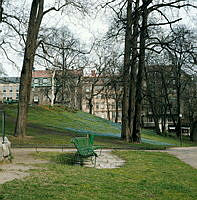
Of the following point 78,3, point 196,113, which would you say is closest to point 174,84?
point 196,113

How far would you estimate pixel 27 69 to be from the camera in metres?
18.0

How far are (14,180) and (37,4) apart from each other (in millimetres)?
13685

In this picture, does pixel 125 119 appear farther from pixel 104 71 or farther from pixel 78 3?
pixel 104 71

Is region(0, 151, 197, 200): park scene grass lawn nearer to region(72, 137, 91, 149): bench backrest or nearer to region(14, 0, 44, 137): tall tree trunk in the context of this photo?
region(72, 137, 91, 149): bench backrest

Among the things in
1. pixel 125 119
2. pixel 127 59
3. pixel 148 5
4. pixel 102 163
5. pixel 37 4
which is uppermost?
pixel 148 5

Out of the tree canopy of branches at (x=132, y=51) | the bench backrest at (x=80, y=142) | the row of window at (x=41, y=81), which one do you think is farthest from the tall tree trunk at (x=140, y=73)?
the row of window at (x=41, y=81)

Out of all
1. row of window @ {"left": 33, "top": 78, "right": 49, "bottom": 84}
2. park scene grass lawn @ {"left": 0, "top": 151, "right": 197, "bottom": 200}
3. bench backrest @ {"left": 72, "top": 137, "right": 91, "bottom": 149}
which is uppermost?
row of window @ {"left": 33, "top": 78, "right": 49, "bottom": 84}

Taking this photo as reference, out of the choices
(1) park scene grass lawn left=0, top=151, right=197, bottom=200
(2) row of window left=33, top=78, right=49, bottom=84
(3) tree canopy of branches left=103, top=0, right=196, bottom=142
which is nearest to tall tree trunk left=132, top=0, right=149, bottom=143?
(3) tree canopy of branches left=103, top=0, right=196, bottom=142

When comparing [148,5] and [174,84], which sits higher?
[148,5]

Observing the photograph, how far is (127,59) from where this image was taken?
22797 mm

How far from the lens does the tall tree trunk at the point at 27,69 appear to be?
17875 millimetres

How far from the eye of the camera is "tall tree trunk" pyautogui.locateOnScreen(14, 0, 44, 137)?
1788 cm

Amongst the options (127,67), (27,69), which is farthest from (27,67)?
(127,67)

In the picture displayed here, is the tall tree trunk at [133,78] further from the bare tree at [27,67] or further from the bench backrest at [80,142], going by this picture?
the bench backrest at [80,142]
